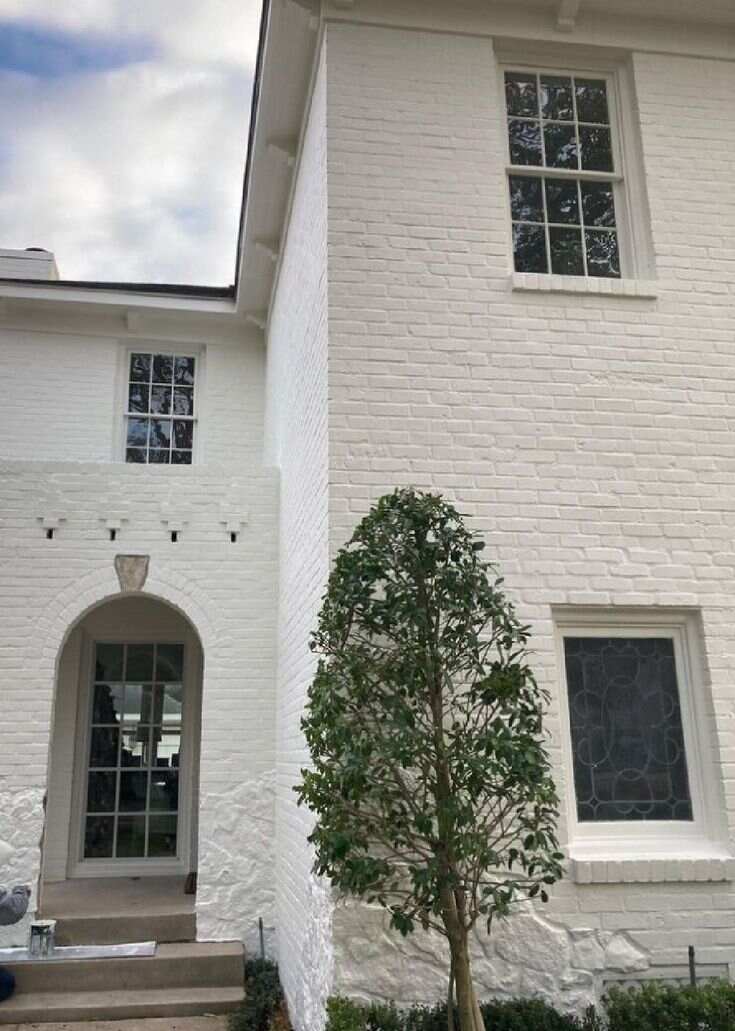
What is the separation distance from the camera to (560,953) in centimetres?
429

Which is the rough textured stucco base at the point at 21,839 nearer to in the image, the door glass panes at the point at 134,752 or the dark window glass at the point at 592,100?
the door glass panes at the point at 134,752

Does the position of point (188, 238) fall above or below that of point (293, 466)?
above

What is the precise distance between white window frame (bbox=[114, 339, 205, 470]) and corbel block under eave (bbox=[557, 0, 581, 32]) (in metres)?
5.23

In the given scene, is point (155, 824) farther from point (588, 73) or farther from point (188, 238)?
point (188, 238)

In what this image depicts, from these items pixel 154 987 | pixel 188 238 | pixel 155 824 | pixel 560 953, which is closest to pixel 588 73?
pixel 560 953

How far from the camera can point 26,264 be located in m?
10.5

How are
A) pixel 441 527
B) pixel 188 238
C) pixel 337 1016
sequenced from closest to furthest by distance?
pixel 337 1016 → pixel 441 527 → pixel 188 238

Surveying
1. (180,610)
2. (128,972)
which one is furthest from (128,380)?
(128,972)

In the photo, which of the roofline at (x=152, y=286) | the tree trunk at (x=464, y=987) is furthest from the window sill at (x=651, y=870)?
the roofline at (x=152, y=286)

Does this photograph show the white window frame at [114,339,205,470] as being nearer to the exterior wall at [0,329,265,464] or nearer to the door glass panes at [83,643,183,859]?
the exterior wall at [0,329,265,464]

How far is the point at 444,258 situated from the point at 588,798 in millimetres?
3260

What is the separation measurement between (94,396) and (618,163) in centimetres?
588

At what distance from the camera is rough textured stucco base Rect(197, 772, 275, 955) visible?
6.58 meters

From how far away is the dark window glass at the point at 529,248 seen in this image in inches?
221
